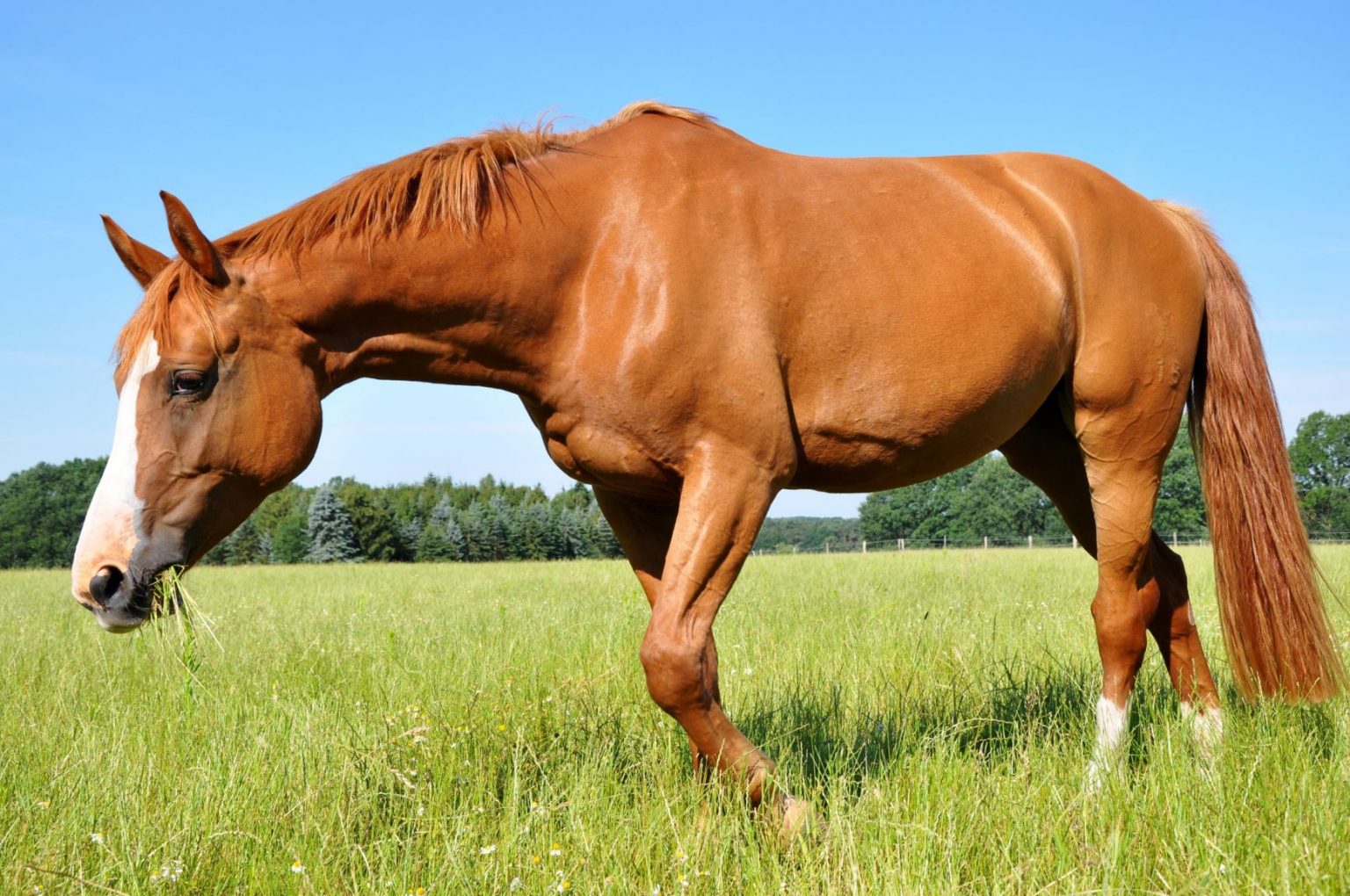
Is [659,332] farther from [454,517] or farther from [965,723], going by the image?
[454,517]

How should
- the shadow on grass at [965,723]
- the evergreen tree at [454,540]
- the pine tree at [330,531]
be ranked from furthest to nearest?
the evergreen tree at [454,540], the pine tree at [330,531], the shadow on grass at [965,723]

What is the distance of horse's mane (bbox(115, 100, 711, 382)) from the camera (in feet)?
9.29

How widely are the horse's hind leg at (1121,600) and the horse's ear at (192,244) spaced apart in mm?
3342

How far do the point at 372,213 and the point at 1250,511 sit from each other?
3.85m

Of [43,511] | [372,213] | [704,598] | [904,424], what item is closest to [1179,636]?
[904,424]

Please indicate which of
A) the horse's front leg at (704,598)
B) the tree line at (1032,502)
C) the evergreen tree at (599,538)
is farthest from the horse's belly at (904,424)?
the tree line at (1032,502)

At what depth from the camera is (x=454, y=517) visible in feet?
214

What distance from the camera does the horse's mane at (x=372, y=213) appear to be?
2.83m

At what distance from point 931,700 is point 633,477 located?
2469 mm

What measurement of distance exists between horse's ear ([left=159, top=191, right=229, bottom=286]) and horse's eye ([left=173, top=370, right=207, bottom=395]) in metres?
0.28

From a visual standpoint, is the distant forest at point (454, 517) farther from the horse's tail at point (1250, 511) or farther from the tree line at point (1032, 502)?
the horse's tail at point (1250, 511)

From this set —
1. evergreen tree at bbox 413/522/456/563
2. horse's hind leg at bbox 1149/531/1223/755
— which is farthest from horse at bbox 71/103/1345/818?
evergreen tree at bbox 413/522/456/563

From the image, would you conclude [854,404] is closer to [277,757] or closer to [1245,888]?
[1245,888]

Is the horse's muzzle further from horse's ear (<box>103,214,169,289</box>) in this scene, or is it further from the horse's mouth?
horse's ear (<box>103,214,169,289</box>)
